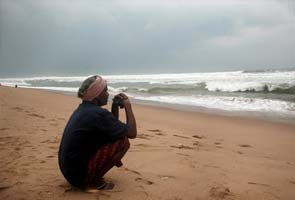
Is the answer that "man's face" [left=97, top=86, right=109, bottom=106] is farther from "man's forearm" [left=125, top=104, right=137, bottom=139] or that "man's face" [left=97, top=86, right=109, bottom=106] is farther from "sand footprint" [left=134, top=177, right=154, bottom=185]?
"sand footprint" [left=134, top=177, right=154, bottom=185]

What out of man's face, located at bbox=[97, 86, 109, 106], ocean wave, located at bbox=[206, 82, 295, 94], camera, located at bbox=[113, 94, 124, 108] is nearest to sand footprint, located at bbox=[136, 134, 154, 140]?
camera, located at bbox=[113, 94, 124, 108]

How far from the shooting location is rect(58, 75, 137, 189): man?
2908 mm

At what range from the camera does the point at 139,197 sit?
9.83 feet

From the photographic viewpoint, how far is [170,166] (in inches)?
158

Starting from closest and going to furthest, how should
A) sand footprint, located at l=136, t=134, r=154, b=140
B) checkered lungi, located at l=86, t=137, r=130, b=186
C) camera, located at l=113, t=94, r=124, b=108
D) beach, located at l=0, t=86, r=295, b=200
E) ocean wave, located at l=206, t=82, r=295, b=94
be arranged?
checkered lungi, located at l=86, t=137, r=130, b=186, beach, located at l=0, t=86, r=295, b=200, camera, located at l=113, t=94, r=124, b=108, sand footprint, located at l=136, t=134, r=154, b=140, ocean wave, located at l=206, t=82, r=295, b=94

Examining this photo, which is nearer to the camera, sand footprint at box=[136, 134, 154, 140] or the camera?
the camera

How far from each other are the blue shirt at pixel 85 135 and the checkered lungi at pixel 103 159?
4cm

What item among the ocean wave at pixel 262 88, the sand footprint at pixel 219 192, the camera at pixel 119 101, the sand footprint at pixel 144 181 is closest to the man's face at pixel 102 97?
the camera at pixel 119 101

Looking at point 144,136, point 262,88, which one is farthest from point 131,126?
point 262,88

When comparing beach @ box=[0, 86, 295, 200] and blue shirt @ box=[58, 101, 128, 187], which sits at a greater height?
blue shirt @ box=[58, 101, 128, 187]

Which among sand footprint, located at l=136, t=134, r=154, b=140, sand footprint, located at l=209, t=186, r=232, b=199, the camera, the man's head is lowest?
sand footprint, located at l=209, t=186, r=232, b=199

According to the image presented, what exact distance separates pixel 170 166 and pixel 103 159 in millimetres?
1233

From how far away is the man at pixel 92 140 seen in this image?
2908 mm

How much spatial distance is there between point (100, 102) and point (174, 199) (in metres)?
1.15
